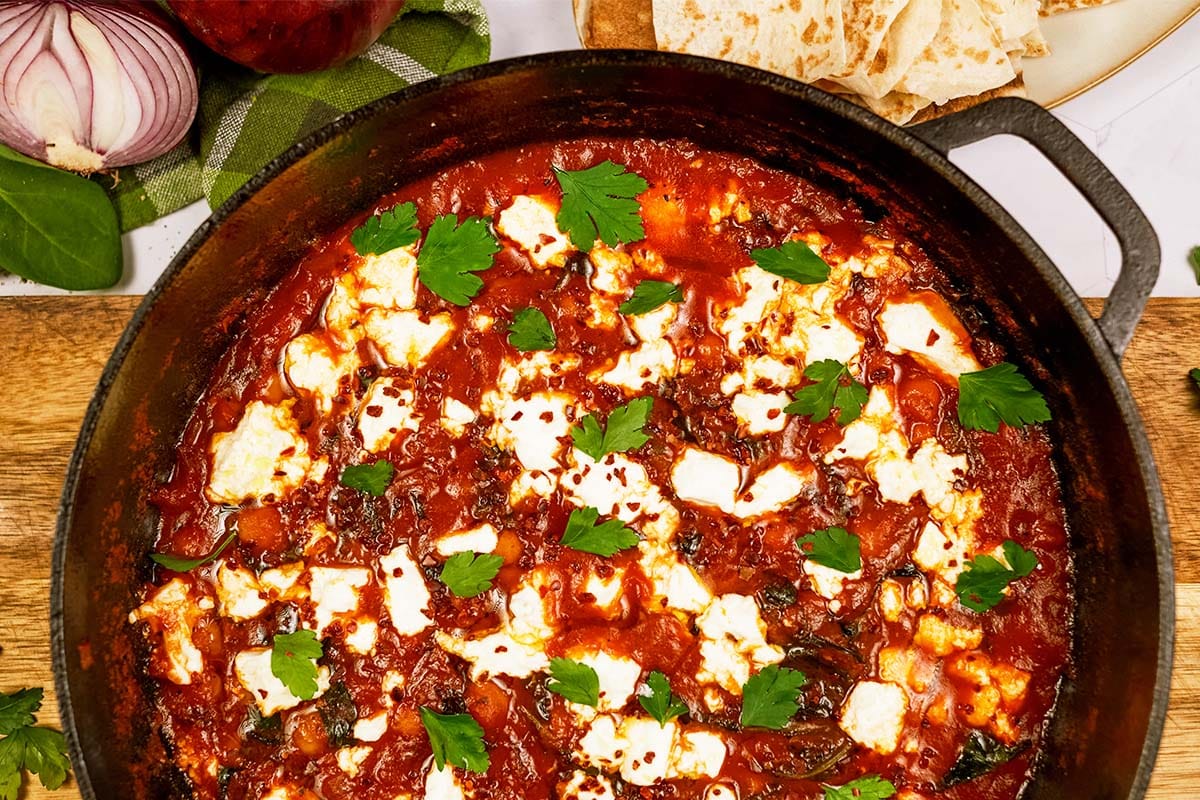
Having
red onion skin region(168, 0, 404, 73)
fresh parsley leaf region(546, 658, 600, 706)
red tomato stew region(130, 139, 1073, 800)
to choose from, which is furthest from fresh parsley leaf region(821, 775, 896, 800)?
red onion skin region(168, 0, 404, 73)

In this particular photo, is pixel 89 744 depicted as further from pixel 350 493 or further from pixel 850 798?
pixel 850 798

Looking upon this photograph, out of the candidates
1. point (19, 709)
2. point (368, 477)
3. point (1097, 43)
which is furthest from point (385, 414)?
point (1097, 43)

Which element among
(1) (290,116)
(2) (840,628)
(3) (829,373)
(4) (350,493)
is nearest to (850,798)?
(2) (840,628)

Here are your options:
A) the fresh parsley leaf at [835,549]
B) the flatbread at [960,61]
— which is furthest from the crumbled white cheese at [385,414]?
the flatbread at [960,61]

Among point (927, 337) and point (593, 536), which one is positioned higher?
point (927, 337)

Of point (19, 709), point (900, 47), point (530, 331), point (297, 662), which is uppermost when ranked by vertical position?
point (900, 47)

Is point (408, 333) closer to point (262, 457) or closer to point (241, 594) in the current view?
point (262, 457)
